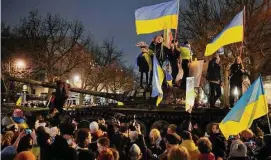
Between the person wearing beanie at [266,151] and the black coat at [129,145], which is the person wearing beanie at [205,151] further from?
the black coat at [129,145]

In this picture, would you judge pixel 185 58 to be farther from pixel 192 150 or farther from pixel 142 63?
pixel 192 150

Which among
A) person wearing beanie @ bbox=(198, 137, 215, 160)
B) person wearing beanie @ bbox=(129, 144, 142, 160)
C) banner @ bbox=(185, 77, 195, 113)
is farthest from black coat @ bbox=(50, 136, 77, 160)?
banner @ bbox=(185, 77, 195, 113)

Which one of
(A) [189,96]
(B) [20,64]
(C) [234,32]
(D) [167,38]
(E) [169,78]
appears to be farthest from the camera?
(B) [20,64]

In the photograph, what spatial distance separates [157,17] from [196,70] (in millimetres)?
3285

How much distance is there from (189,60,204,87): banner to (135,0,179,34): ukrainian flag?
2.82m

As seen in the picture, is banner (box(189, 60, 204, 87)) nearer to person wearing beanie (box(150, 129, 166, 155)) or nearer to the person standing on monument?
the person standing on monument

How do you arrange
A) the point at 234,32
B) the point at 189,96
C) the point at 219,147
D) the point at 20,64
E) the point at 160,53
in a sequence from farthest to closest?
the point at 20,64
the point at 160,53
the point at 189,96
the point at 234,32
the point at 219,147

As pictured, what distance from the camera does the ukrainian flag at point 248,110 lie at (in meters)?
8.62

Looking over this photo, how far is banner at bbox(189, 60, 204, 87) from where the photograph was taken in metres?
16.4

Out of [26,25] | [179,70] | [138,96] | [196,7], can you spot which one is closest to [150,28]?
[179,70]

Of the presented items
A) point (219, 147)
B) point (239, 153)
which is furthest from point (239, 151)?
point (219, 147)

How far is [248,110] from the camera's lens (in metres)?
8.70

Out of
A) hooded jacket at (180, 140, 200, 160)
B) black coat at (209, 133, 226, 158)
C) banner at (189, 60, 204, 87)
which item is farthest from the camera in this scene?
banner at (189, 60, 204, 87)

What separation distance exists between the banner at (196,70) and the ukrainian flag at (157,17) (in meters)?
2.82
